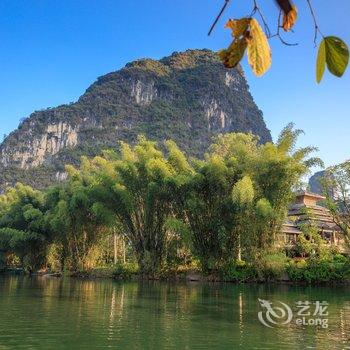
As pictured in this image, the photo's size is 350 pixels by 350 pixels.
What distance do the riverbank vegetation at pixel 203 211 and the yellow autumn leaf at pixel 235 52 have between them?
18568 millimetres

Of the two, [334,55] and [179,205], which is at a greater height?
[179,205]

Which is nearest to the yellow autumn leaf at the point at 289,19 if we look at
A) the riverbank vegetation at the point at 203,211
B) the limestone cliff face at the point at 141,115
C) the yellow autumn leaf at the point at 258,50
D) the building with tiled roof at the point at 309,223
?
the yellow autumn leaf at the point at 258,50

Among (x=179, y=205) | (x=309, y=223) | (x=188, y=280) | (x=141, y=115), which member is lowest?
(x=188, y=280)

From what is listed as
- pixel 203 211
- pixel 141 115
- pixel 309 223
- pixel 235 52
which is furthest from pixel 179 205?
pixel 141 115

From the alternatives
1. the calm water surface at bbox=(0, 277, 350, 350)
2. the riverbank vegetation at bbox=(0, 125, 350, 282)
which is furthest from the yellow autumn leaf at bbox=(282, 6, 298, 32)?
the riverbank vegetation at bbox=(0, 125, 350, 282)

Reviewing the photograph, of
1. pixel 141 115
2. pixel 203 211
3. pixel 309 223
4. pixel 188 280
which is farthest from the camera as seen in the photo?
pixel 141 115

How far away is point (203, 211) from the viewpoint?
2195 cm

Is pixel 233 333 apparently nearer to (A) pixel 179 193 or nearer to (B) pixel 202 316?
(B) pixel 202 316

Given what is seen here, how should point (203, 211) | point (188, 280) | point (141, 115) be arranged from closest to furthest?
point (203, 211)
point (188, 280)
point (141, 115)

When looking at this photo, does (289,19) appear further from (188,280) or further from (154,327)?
(188,280)

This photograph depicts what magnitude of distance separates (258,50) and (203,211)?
21275 mm

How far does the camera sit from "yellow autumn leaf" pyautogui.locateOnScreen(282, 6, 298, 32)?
0.76 metres

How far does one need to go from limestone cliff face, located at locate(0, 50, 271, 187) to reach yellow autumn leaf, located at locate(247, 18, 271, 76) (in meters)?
95.9

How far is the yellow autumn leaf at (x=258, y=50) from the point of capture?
80 cm
